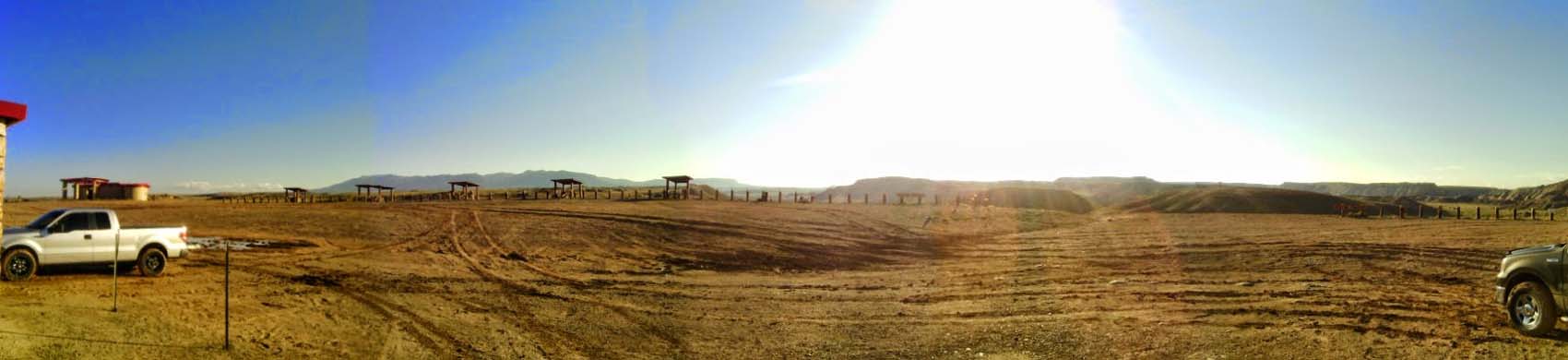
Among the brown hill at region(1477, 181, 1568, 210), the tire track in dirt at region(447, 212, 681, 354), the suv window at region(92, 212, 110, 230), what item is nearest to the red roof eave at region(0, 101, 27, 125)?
the suv window at region(92, 212, 110, 230)

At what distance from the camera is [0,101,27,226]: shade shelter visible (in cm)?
995

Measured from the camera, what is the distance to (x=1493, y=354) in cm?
859

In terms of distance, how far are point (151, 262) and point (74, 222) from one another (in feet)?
5.26

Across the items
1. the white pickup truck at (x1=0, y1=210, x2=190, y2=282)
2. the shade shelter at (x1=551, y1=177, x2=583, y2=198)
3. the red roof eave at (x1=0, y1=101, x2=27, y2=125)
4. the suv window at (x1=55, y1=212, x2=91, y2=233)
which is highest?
the red roof eave at (x1=0, y1=101, x2=27, y2=125)

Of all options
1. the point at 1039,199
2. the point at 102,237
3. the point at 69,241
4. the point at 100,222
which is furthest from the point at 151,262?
the point at 1039,199

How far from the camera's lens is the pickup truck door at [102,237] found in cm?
1447

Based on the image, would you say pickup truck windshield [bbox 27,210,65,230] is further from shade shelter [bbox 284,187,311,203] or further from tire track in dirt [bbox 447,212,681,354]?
shade shelter [bbox 284,187,311,203]

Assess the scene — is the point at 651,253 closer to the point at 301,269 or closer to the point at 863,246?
the point at 863,246

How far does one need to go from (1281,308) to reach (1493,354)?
3.40 meters

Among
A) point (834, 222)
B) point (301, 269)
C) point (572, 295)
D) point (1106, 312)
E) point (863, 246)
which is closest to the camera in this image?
point (1106, 312)

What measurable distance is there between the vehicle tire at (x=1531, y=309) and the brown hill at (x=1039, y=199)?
69272 millimetres

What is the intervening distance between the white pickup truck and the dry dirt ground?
20.7 inches

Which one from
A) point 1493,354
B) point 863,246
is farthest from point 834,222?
point 1493,354

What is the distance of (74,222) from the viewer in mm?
14367
